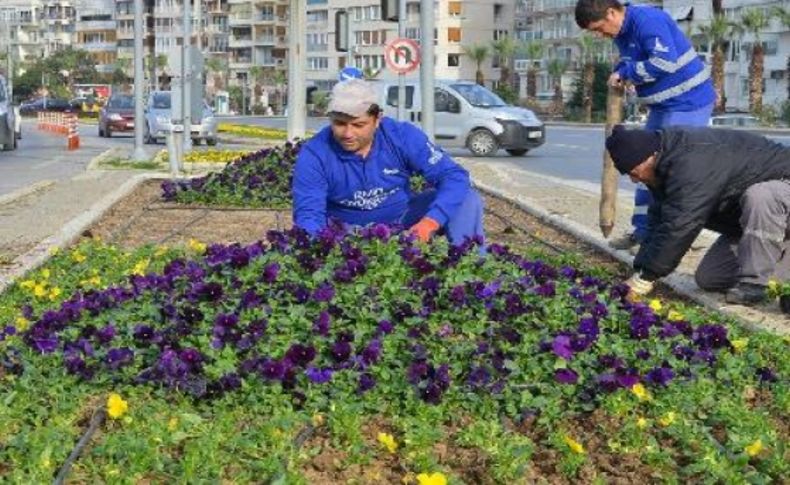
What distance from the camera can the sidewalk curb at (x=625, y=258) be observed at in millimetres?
6117

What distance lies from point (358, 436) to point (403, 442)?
14 centimetres

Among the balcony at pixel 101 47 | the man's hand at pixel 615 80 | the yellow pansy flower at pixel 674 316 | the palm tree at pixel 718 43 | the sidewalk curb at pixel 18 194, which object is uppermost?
the balcony at pixel 101 47

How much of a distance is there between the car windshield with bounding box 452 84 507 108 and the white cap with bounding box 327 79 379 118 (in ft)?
78.2

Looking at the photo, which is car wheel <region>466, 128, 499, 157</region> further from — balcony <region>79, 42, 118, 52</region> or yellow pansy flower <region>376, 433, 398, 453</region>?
balcony <region>79, 42, 118, 52</region>

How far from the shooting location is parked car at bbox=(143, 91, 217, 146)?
35069mm

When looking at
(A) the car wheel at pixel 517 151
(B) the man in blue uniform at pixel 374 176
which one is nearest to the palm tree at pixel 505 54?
(A) the car wheel at pixel 517 151

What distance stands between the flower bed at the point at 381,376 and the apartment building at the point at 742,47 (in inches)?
2989

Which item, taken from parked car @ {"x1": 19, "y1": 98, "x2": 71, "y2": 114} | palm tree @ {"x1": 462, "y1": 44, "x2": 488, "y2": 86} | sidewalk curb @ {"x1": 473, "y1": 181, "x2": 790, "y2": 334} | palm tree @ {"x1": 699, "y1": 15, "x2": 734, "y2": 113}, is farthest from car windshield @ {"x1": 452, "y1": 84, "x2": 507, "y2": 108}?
palm tree @ {"x1": 462, "y1": 44, "x2": 488, "y2": 86}

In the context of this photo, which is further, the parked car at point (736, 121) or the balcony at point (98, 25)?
the balcony at point (98, 25)

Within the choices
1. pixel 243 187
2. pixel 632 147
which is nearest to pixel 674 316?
pixel 632 147

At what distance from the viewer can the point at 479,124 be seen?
2941cm

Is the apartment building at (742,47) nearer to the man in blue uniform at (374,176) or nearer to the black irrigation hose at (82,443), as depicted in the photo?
the man in blue uniform at (374,176)

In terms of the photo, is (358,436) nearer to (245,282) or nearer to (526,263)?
(245,282)

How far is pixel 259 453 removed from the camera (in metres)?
3.91
